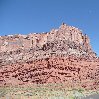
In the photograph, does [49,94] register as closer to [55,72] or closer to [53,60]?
[55,72]

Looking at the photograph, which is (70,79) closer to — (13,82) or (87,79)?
(87,79)

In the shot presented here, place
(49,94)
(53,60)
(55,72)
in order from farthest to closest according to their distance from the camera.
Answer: (53,60) → (55,72) → (49,94)

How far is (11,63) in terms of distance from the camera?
70188 mm

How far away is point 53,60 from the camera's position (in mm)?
61188

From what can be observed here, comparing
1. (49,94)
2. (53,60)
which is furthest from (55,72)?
(49,94)

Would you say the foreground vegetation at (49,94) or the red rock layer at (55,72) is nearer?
the foreground vegetation at (49,94)

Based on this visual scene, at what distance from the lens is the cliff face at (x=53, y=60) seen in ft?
195

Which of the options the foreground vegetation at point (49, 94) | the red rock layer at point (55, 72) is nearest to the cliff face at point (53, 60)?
the red rock layer at point (55, 72)

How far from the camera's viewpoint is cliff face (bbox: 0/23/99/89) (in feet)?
195

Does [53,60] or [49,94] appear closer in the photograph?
[49,94]

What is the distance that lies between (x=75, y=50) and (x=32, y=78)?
36.2 ft

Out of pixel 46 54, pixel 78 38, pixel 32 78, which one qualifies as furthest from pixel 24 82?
pixel 78 38

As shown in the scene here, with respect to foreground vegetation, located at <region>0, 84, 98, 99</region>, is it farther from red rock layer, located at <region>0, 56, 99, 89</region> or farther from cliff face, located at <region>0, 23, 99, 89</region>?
cliff face, located at <region>0, 23, 99, 89</region>

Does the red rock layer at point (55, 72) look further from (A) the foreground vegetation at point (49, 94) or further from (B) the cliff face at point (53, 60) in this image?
(A) the foreground vegetation at point (49, 94)
